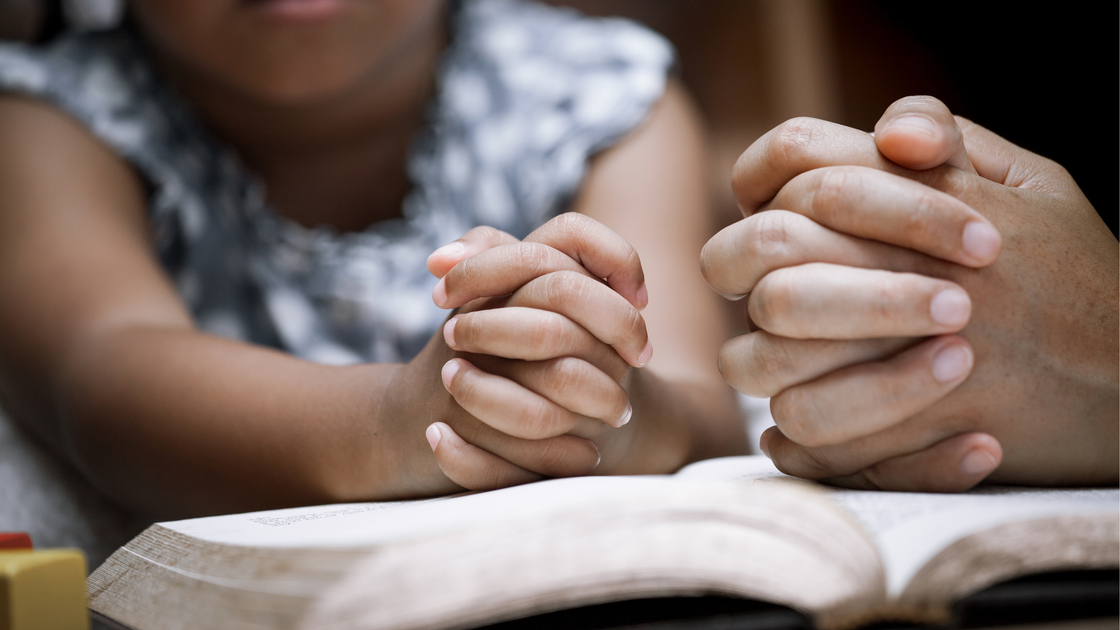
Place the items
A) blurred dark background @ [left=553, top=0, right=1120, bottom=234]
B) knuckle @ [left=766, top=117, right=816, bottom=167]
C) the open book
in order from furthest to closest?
blurred dark background @ [left=553, top=0, right=1120, bottom=234] → knuckle @ [left=766, top=117, right=816, bottom=167] → the open book

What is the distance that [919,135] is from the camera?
253 millimetres

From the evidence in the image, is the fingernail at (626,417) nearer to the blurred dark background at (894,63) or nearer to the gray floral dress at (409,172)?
the blurred dark background at (894,63)

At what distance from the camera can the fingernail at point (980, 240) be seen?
24 cm

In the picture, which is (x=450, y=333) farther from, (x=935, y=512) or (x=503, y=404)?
(x=935, y=512)

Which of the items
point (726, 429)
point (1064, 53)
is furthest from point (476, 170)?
point (1064, 53)

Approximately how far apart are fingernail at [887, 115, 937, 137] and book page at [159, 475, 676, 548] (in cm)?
14

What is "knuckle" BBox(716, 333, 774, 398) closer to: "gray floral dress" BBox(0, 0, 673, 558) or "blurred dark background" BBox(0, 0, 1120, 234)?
"blurred dark background" BBox(0, 0, 1120, 234)

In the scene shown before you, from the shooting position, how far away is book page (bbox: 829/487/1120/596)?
0.19 m

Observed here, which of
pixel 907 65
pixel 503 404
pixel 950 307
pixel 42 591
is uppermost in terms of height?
pixel 907 65

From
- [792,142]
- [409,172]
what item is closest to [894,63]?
[409,172]

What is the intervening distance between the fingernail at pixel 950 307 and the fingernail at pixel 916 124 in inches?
2.2

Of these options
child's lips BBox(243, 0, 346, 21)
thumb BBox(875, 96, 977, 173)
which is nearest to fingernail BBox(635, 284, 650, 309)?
thumb BBox(875, 96, 977, 173)

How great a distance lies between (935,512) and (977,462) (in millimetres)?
53

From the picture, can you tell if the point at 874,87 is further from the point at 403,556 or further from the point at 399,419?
the point at 403,556
